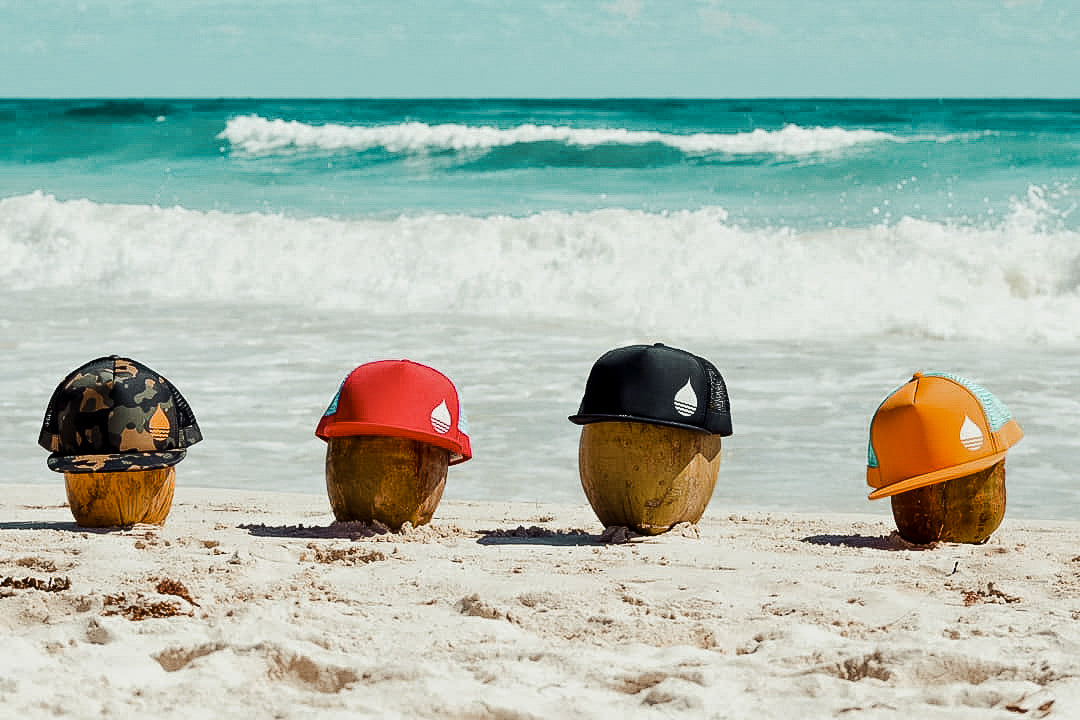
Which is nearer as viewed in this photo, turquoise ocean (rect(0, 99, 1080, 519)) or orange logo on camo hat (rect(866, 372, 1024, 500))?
orange logo on camo hat (rect(866, 372, 1024, 500))

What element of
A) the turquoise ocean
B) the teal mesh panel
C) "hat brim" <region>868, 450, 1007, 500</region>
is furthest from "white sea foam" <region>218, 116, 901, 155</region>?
"hat brim" <region>868, 450, 1007, 500</region>

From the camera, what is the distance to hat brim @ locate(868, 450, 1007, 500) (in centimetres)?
496

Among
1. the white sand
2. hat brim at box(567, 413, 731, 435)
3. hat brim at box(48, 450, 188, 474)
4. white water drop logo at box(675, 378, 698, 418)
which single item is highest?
white water drop logo at box(675, 378, 698, 418)

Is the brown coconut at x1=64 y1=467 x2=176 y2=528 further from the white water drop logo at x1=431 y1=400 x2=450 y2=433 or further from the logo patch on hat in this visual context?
the white water drop logo at x1=431 y1=400 x2=450 y2=433

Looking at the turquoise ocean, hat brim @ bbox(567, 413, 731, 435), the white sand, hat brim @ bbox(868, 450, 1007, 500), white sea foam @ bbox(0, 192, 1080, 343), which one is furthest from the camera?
white sea foam @ bbox(0, 192, 1080, 343)

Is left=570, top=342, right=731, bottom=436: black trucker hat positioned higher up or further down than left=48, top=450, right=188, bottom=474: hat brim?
higher up

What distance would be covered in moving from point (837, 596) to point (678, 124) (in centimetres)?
3864

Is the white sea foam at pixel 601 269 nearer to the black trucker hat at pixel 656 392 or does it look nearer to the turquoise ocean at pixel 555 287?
the turquoise ocean at pixel 555 287

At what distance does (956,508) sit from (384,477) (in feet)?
7.22

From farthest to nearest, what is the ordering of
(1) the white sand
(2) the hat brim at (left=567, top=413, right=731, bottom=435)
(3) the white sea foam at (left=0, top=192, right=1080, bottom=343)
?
(3) the white sea foam at (left=0, top=192, right=1080, bottom=343) < (2) the hat brim at (left=567, top=413, right=731, bottom=435) < (1) the white sand

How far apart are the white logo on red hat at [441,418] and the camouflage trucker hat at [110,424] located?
1030 mm

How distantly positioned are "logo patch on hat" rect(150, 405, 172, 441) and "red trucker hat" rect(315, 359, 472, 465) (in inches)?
23.6

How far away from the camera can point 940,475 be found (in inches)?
196

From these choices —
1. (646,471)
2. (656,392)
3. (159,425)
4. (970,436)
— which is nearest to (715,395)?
(656,392)
